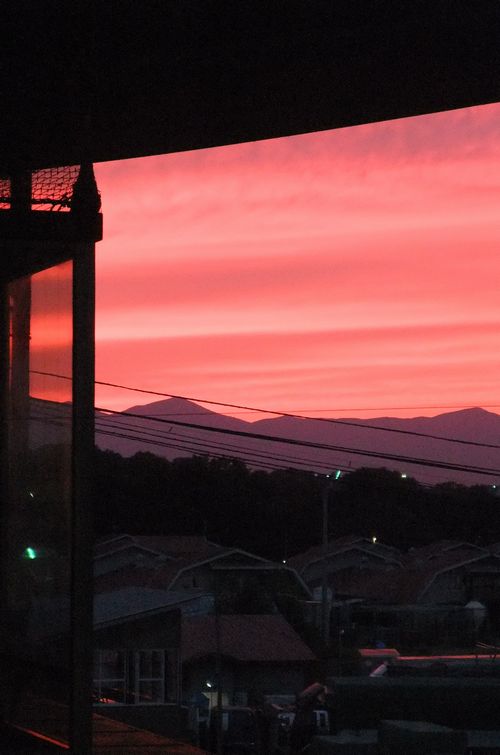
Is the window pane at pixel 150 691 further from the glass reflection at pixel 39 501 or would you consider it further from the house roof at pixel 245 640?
the house roof at pixel 245 640

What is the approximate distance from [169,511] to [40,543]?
5897cm

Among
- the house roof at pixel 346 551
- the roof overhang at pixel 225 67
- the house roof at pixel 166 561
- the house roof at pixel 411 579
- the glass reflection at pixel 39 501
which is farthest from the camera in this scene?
the house roof at pixel 346 551

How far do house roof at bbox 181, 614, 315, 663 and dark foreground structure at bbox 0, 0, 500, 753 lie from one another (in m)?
26.1

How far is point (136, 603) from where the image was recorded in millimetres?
22203

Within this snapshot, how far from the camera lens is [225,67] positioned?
16.0 ft

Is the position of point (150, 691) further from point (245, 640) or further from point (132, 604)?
point (245, 640)

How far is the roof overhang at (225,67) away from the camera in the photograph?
14.1 ft

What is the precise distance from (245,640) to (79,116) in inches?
1102

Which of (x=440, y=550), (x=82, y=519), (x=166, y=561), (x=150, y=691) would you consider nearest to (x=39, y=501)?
(x=82, y=519)

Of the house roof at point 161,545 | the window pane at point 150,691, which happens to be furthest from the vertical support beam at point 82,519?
the house roof at point 161,545

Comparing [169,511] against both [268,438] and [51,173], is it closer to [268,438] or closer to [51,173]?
[268,438]

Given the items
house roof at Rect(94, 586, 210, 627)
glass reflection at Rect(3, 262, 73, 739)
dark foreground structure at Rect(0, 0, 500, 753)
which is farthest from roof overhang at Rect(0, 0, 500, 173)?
house roof at Rect(94, 586, 210, 627)

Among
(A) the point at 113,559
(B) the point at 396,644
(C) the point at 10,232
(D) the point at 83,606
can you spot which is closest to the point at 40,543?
(D) the point at 83,606

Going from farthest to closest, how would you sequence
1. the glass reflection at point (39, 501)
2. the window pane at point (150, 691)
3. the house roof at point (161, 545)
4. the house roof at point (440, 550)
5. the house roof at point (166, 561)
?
the house roof at point (440, 550) < the house roof at point (161, 545) < the house roof at point (166, 561) < the window pane at point (150, 691) < the glass reflection at point (39, 501)
